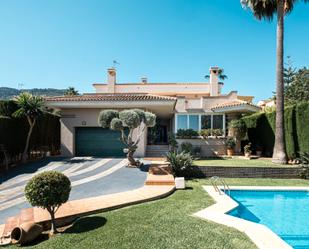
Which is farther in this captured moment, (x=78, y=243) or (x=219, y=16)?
(x=219, y=16)

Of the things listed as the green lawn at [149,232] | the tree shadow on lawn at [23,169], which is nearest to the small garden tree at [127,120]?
the tree shadow on lawn at [23,169]

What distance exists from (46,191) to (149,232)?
288 centimetres

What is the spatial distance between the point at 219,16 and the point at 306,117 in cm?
1011

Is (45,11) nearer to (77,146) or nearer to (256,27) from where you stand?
(77,146)

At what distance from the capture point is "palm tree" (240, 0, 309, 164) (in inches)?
709

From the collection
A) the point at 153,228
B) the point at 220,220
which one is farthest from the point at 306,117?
the point at 153,228

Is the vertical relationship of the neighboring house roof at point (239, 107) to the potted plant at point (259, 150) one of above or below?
above

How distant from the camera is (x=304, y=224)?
809cm

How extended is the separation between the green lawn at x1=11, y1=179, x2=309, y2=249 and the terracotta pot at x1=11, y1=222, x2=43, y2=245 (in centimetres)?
40

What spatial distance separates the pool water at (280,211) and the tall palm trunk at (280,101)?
6.61m

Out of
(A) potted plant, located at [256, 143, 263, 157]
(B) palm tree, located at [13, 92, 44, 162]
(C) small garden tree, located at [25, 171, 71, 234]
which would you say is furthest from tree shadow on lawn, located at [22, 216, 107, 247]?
(A) potted plant, located at [256, 143, 263, 157]

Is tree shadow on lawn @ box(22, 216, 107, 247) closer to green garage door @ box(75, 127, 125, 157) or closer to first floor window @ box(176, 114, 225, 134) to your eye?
green garage door @ box(75, 127, 125, 157)

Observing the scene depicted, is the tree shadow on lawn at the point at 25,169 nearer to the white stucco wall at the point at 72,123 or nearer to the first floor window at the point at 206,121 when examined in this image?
the white stucco wall at the point at 72,123

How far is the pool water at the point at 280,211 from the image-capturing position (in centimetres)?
727
